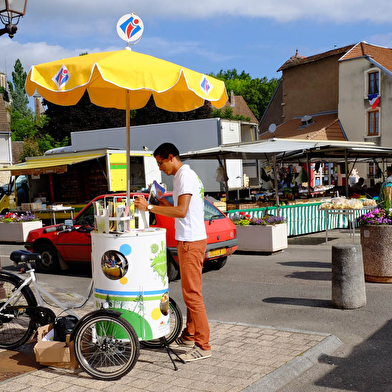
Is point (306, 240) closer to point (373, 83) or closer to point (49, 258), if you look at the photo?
point (49, 258)

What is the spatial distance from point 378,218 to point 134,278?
198 inches

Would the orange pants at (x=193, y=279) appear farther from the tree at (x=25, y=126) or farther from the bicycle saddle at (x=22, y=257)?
the tree at (x=25, y=126)

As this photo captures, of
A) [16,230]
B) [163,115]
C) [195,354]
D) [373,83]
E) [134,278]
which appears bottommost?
[195,354]

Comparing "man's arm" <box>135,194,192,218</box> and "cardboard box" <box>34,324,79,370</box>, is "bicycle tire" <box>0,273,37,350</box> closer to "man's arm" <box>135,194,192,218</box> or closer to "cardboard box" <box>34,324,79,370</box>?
"cardboard box" <box>34,324,79,370</box>

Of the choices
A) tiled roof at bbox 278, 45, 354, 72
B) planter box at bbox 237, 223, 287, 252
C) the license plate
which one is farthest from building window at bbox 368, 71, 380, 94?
the license plate

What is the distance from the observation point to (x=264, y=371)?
4.48m

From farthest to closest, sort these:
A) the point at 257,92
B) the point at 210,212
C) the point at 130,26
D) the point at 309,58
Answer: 1. the point at 257,92
2. the point at 309,58
3. the point at 210,212
4. the point at 130,26

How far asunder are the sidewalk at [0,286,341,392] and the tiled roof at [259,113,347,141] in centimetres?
2890

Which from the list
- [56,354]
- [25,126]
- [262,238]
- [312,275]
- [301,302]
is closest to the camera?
[56,354]

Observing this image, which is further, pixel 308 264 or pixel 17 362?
pixel 308 264

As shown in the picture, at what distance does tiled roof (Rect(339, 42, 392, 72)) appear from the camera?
33.9 m

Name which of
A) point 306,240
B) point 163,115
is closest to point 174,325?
point 306,240

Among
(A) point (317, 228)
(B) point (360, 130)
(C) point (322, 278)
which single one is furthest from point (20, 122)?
(C) point (322, 278)

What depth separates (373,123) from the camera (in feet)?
111
